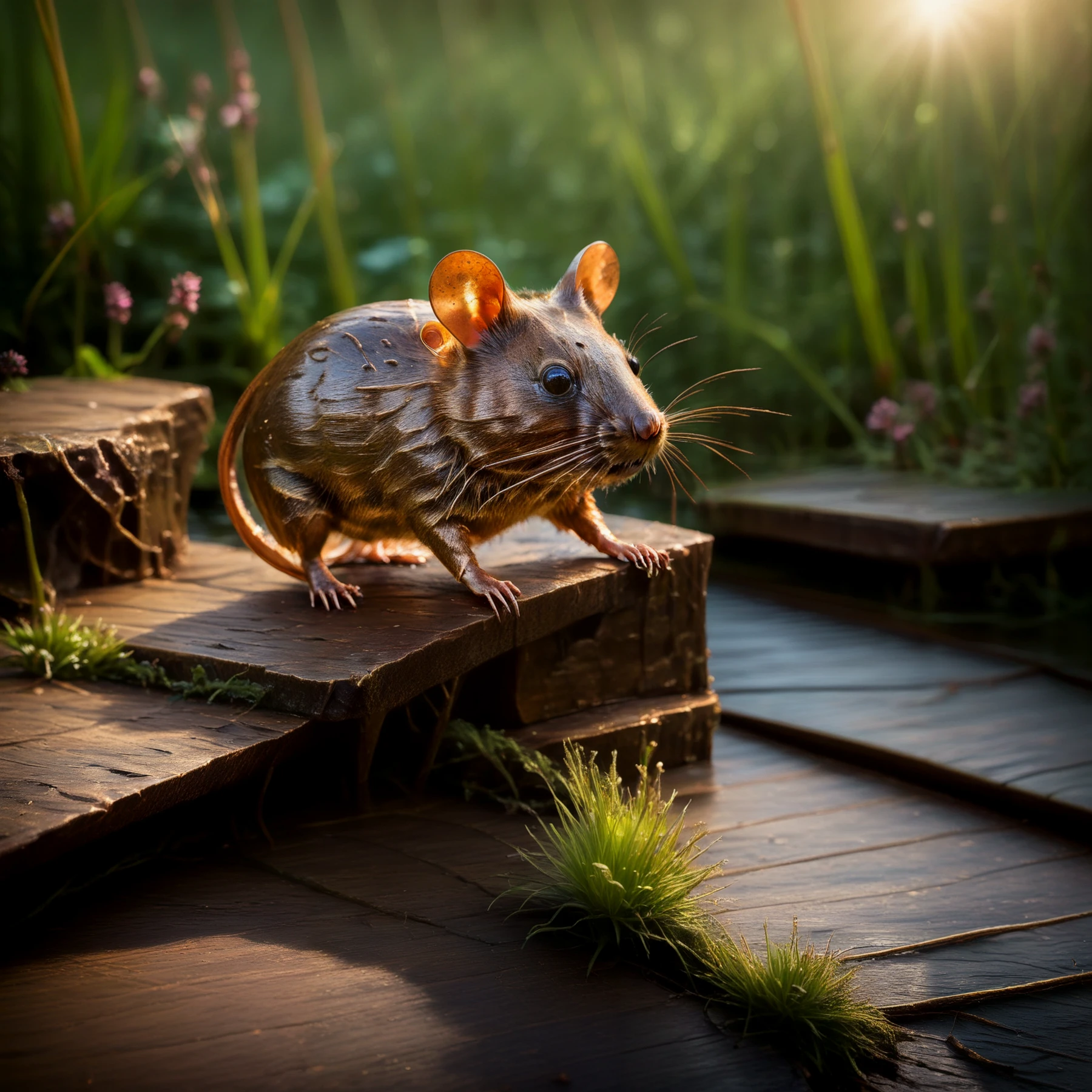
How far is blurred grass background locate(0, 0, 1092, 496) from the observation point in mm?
5152

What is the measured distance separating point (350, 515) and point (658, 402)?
12.0 feet

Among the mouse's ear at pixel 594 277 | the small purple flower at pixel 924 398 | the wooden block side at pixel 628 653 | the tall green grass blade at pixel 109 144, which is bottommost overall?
the wooden block side at pixel 628 653

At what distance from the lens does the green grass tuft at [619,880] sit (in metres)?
2.38

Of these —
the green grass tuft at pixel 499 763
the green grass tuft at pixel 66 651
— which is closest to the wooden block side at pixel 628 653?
the green grass tuft at pixel 499 763

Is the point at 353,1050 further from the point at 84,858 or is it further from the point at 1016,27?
the point at 1016,27

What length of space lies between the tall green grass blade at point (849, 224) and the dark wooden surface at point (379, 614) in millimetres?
2320

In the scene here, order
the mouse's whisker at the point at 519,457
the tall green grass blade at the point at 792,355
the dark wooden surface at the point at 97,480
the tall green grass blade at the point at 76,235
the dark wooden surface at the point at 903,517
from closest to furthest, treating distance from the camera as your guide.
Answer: the mouse's whisker at the point at 519,457 → the dark wooden surface at the point at 97,480 → the tall green grass blade at the point at 76,235 → the dark wooden surface at the point at 903,517 → the tall green grass blade at the point at 792,355

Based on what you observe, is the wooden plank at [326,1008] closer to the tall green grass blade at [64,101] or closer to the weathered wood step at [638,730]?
the weathered wood step at [638,730]

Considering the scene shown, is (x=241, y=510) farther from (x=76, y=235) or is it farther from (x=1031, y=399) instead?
(x=1031, y=399)

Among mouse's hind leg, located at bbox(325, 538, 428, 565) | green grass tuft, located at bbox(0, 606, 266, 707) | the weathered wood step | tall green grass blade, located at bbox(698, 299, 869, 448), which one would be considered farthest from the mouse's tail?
tall green grass blade, located at bbox(698, 299, 869, 448)

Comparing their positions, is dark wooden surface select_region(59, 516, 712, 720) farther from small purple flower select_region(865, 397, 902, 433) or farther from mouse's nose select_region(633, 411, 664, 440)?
small purple flower select_region(865, 397, 902, 433)

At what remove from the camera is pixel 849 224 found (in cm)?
532

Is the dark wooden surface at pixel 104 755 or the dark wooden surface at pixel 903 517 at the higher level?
the dark wooden surface at pixel 903 517

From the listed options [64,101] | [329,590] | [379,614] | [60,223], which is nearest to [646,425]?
[379,614]
